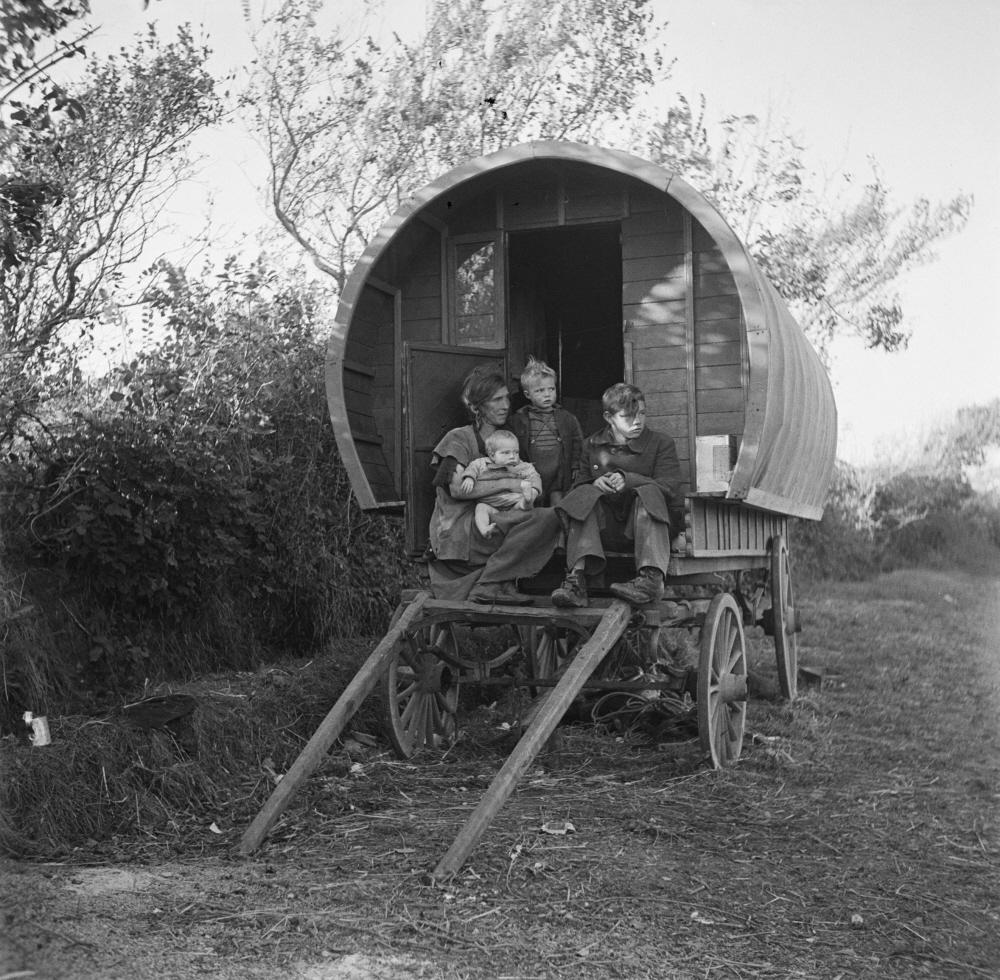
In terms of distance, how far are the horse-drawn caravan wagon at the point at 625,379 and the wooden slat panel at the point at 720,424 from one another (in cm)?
1

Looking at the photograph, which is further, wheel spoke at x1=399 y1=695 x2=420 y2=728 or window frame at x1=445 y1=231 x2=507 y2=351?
window frame at x1=445 y1=231 x2=507 y2=351

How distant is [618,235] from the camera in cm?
838

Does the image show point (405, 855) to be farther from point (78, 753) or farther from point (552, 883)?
point (78, 753)

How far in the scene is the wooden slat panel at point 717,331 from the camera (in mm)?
6621

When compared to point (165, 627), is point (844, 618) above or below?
below

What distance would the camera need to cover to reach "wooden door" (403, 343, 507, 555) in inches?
247

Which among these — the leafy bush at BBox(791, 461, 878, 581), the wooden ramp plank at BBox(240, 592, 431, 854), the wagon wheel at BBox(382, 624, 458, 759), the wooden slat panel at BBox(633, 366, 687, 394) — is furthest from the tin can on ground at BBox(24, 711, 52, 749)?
the leafy bush at BBox(791, 461, 878, 581)

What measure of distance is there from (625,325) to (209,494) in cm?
278

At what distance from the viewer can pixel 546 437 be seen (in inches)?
257

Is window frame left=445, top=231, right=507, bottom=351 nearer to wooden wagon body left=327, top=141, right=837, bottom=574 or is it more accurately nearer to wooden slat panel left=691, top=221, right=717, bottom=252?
wooden wagon body left=327, top=141, right=837, bottom=574

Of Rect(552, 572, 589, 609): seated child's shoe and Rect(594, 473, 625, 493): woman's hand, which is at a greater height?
Rect(594, 473, 625, 493): woman's hand

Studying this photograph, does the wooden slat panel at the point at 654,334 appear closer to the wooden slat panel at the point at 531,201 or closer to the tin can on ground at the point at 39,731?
the wooden slat panel at the point at 531,201

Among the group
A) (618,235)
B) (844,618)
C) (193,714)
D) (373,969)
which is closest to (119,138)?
(618,235)

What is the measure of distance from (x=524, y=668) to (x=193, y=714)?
3.04 meters
